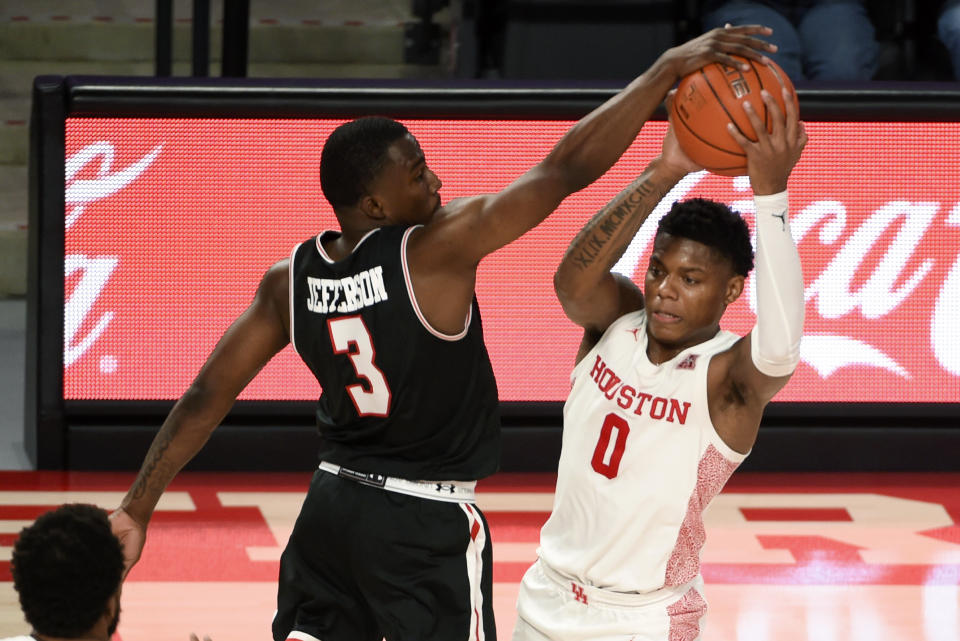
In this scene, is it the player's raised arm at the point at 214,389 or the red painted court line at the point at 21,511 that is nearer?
the player's raised arm at the point at 214,389

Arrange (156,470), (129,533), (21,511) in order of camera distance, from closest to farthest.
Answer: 1. (129,533)
2. (156,470)
3. (21,511)

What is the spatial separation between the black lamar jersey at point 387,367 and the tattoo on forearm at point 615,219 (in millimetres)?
303

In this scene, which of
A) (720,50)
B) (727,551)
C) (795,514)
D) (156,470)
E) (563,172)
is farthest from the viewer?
(795,514)

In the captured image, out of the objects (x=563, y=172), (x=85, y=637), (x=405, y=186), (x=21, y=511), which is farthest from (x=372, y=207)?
(x=21, y=511)

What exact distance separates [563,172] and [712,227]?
35cm

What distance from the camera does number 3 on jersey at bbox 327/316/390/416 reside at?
319 centimetres

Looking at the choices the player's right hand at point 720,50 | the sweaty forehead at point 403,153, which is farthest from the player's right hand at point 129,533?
the player's right hand at point 720,50

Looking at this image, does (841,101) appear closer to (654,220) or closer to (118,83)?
(654,220)

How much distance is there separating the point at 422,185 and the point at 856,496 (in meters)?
3.42

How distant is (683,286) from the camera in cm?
316

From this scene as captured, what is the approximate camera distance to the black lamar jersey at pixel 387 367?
10.4 ft

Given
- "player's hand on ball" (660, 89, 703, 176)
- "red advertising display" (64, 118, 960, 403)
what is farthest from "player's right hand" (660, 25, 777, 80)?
"red advertising display" (64, 118, 960, 403)

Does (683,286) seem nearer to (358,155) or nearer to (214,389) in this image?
(358,155)

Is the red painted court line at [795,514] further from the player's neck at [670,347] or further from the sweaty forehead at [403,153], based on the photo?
the sweaty forehead at [403,153]
